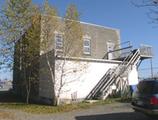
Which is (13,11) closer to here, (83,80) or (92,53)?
(83,80)

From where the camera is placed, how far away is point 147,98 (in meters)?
12.5

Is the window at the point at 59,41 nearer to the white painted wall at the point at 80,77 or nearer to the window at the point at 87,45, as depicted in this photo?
the white painted wall at the point at 80,77

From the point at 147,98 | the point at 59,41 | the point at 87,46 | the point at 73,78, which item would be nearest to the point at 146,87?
the point at 147,98

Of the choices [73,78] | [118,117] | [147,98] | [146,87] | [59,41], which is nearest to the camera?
[147,98]

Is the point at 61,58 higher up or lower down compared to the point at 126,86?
higher up

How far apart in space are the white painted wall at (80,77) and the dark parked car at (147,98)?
10133 millimetres

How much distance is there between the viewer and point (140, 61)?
29.9 meters

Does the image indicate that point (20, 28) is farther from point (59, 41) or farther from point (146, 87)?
point (146, 87)

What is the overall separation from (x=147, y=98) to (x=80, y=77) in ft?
38.8

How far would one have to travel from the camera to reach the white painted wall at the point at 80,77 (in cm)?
2314

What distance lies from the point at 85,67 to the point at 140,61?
8155 millimetres

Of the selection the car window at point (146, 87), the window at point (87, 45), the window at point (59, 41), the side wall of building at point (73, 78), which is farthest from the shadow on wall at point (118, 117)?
the window at point (87, 45)

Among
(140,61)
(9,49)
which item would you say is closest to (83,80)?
(9,49)

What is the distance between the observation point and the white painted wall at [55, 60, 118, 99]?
75.9 feet
